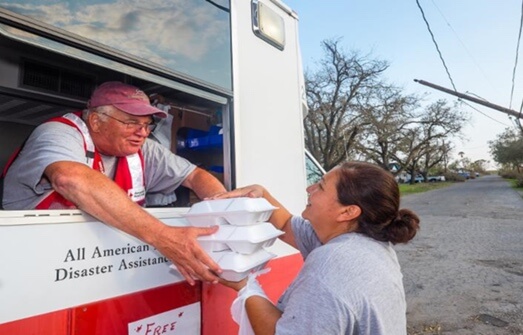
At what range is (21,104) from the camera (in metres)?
2.55

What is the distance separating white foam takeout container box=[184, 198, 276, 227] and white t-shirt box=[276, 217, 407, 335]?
0.29 m

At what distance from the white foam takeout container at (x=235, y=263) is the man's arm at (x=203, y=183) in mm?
577

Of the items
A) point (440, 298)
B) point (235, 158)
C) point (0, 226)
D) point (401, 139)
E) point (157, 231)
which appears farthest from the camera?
point (401, 139)

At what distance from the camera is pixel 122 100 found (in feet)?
6.43

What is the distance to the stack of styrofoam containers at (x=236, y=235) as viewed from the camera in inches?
58.4

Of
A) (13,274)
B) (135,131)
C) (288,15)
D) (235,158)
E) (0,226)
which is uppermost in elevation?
(288,15)

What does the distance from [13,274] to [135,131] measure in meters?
1.01

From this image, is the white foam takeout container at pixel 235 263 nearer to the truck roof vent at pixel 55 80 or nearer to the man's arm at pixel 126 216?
the man's arm at pixel 126 216

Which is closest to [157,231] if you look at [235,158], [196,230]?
[196,230]

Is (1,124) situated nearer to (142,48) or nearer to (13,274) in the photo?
(142,48)

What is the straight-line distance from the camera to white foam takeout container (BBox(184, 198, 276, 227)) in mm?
1514

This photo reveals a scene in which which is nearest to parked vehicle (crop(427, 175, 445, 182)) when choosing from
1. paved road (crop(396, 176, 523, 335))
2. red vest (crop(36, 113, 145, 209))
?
paved road (crop(396, 176, 523, 335))

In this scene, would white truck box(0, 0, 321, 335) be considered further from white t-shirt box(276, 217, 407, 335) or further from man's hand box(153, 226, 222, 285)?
white t-shirt box(276, 217, 407, 335)

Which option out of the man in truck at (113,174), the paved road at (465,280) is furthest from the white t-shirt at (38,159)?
the paved road at (465,280)
